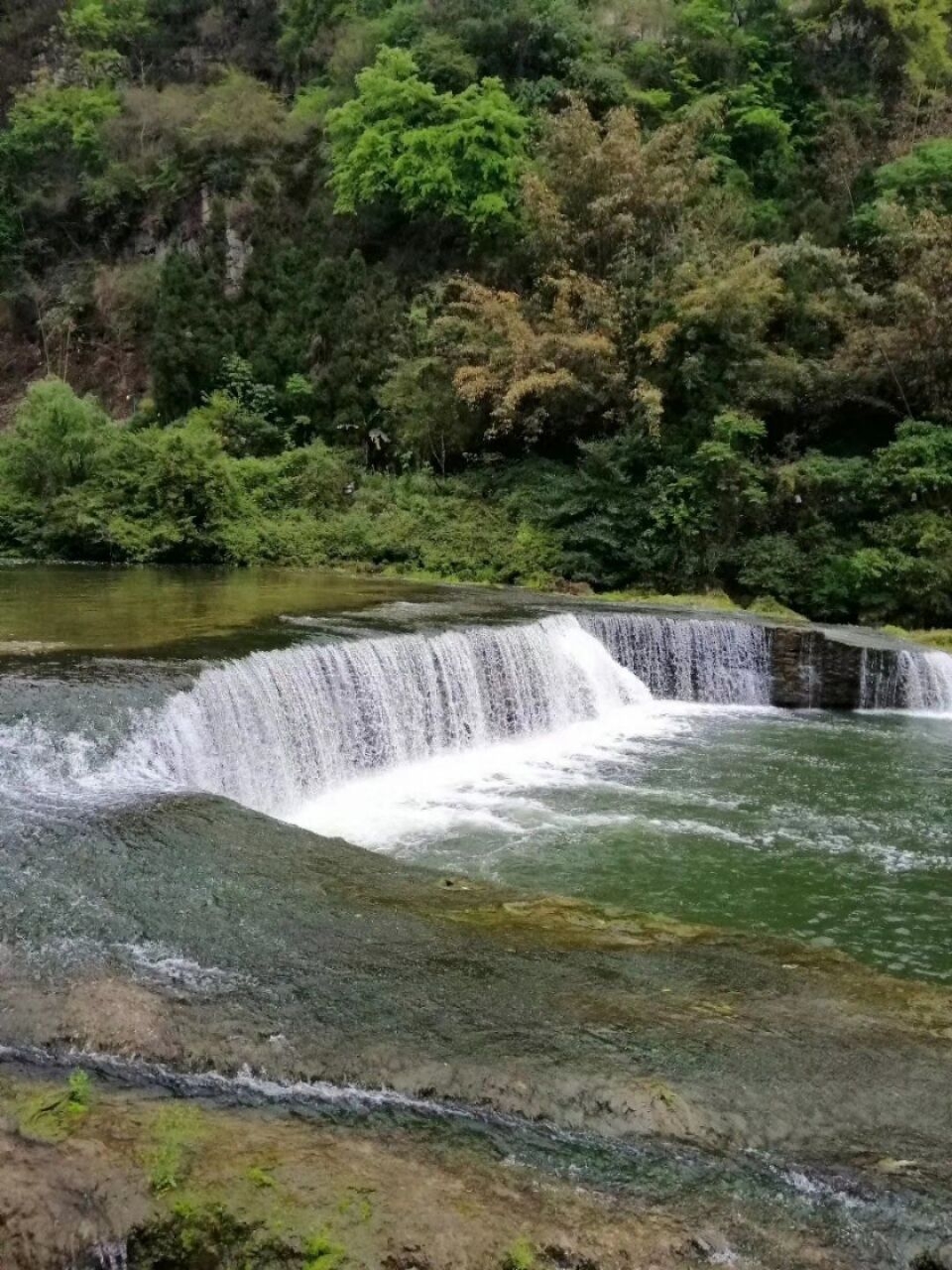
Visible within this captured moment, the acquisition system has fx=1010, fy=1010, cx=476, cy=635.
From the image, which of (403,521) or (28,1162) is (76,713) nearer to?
(28,1162)

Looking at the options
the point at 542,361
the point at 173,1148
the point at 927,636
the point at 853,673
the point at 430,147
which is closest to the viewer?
the point at 173,1148

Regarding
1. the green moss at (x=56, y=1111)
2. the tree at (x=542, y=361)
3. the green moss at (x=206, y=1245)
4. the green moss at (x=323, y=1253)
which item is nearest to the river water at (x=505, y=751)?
the green moss at (x=56, y=1111)

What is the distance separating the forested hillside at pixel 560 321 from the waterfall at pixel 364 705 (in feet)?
20.8

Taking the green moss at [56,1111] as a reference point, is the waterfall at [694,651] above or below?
above

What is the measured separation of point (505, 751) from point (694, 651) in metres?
3.95

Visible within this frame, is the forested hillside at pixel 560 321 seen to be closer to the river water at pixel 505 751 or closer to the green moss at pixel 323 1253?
the river water at pixel 505 751

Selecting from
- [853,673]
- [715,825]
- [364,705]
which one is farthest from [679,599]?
[715,825]

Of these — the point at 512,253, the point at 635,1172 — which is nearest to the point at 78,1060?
the point at 635,1172

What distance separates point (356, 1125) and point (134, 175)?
34.8 m

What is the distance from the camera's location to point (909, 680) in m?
13.7

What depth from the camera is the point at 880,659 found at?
44.8 feet

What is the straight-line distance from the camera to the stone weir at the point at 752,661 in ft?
45.4

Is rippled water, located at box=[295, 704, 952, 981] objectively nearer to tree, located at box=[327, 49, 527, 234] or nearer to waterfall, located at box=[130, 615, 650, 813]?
waterfall, located at box=[130, 615, 650, 813]

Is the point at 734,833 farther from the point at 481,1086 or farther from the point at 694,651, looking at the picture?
the point at 694,651
